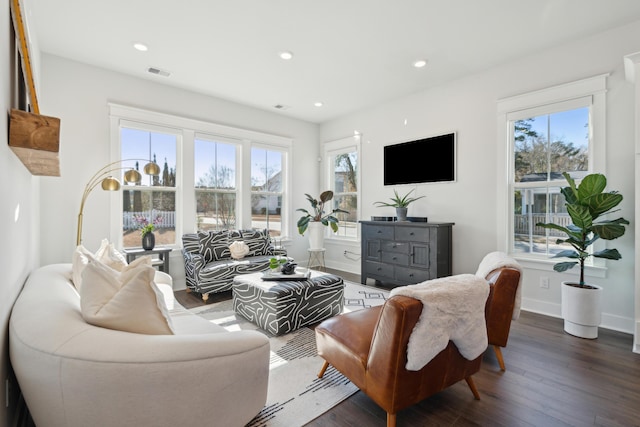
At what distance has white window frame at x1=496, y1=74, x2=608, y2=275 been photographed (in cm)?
308

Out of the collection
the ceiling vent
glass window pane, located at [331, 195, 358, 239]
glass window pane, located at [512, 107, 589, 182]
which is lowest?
glass window pane, located at [331, 195, 358, 239]

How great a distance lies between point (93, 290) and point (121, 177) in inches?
131

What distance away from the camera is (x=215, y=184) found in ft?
16.2

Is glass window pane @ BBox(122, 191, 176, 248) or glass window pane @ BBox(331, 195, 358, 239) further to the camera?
glass window pane @ BBox(331, 195, 358, 239)

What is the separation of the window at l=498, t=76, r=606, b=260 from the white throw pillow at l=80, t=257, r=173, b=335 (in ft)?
12.5

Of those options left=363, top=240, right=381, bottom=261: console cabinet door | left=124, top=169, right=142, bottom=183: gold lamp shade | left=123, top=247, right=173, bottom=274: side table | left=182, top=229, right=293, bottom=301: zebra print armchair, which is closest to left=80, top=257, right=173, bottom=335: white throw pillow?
left=124, top=169, right=142, bottom=183: gold lamp shade

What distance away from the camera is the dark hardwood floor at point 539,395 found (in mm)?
1693

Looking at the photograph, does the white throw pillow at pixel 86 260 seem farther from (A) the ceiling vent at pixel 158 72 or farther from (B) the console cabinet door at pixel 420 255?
(B) the console cabinet door at pixel 420 255

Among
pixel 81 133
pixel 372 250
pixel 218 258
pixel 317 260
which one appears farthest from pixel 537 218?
pixel 81 133

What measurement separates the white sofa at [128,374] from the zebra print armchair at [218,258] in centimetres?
256

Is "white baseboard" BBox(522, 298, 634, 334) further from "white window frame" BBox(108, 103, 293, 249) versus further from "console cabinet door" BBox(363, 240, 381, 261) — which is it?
"white window frame" BBox(108, 103, 293, 249)

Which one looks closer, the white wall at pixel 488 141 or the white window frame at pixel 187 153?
the white wall at pixel 488 141

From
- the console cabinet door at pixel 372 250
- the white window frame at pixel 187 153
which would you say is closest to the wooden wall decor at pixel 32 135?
the white window frame at pixel 187 153

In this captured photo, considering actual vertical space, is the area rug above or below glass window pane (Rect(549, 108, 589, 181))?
below
